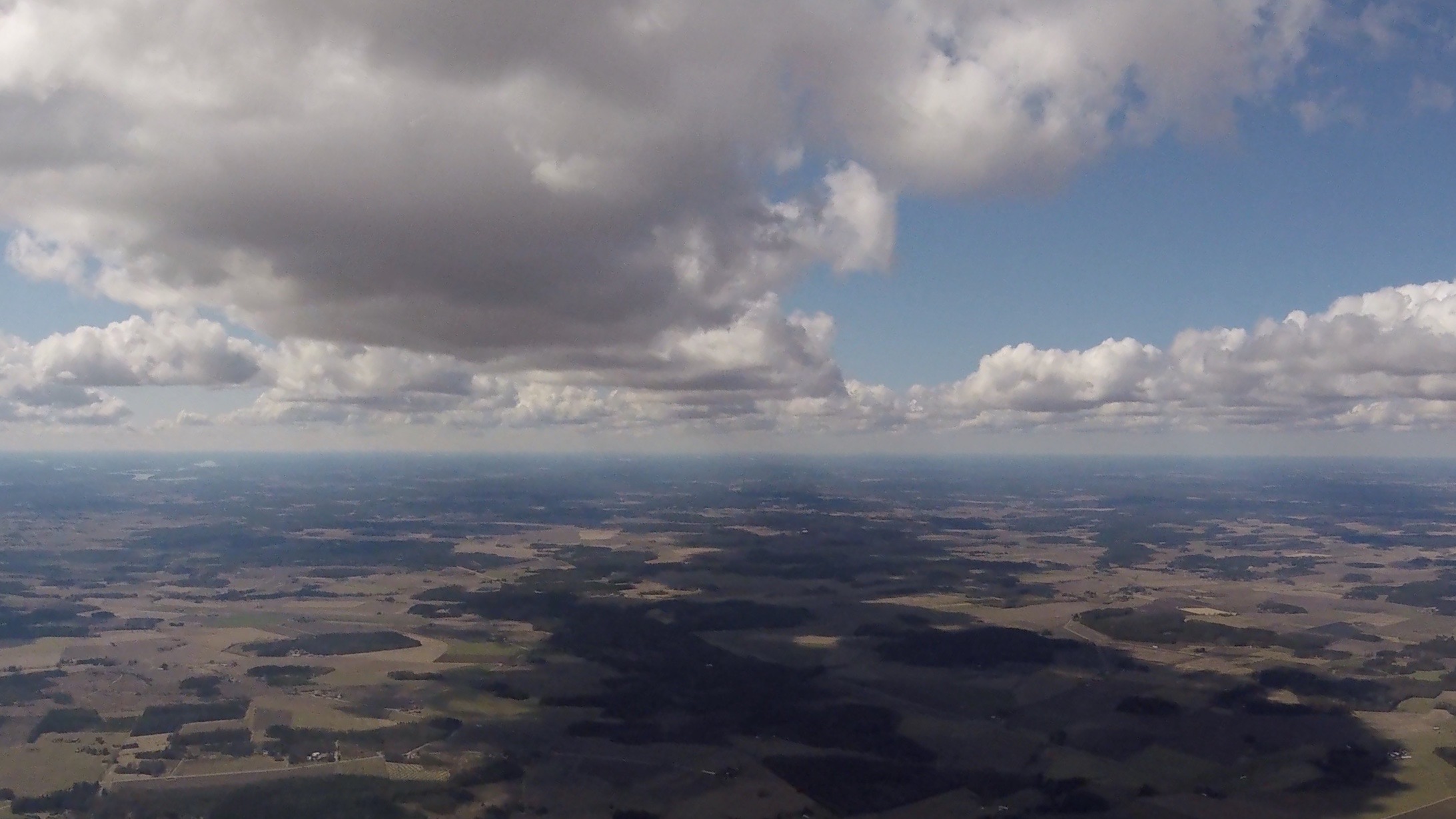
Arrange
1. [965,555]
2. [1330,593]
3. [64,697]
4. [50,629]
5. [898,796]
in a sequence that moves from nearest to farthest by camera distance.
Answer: [898,796]
[64,697]
[50,629]
[1330,593]
[965,555]

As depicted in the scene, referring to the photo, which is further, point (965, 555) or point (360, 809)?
point (965, 555)

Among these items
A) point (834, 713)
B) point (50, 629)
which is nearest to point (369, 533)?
point (50, 629)

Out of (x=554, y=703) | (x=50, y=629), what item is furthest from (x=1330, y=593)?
(x=50, y=629)

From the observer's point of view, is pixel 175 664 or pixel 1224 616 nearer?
pixel 175 664

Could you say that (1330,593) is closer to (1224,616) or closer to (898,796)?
(1224,616)

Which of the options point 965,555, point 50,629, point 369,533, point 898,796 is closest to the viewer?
point 898,796

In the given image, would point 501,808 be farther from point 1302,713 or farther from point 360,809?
point 1302,713
